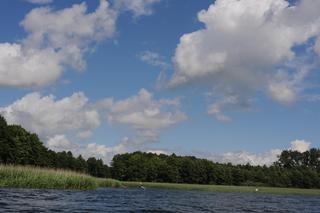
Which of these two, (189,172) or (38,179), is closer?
(38,179)

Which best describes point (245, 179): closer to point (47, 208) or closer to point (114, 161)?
point (114, 161)

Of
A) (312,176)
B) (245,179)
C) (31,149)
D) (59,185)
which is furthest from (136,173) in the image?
(59,185)

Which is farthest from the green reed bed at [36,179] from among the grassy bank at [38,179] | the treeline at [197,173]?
the treeline at [197,173]

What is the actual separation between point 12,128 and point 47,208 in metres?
93.2

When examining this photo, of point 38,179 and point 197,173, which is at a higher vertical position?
point 197,173

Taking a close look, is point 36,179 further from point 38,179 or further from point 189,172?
point 189,172

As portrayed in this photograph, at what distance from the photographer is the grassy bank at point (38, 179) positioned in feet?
178

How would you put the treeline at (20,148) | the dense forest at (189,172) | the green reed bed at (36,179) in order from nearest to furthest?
the green reed bed at (36,179), the treeline at (20,148), the dense forest at (189,172)

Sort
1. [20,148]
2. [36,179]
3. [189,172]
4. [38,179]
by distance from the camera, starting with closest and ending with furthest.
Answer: [36,179], [38,179], [20,148], [189,172]

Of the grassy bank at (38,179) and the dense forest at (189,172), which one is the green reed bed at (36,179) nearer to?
the grassy bank at (38,179)

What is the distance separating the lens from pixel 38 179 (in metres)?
56.3

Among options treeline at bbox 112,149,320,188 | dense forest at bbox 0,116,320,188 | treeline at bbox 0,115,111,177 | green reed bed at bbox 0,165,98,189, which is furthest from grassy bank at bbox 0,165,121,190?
treeline at bbox 112,149,320,188

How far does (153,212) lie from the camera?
119 ft

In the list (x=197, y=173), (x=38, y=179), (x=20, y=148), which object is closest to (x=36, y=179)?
(x=38, y=179)
